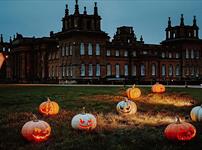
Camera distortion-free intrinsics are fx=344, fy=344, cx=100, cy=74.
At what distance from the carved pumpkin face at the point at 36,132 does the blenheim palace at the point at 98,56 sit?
4388 cm

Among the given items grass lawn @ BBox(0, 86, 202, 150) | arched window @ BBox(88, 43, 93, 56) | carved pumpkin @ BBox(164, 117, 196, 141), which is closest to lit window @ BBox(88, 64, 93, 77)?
arched window @ BBox(88, 43, 93, 56)

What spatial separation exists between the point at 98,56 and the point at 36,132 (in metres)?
57.9

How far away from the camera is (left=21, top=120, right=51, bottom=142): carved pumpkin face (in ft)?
32.8

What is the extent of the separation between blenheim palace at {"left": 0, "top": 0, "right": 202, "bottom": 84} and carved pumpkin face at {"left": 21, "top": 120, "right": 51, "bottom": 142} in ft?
144

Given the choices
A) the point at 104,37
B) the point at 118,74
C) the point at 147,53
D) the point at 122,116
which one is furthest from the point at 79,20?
the point at 122,116

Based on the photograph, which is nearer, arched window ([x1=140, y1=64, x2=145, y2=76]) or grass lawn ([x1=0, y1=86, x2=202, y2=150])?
grass lawn ([x1=0, y1=86, x2=202, y2=150])

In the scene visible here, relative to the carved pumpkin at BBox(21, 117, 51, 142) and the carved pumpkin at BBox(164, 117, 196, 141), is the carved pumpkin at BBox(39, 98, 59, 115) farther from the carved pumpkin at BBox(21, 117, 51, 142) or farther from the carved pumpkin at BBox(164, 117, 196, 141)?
the carved pumpkin at BBox(164, 117, 196, 141)

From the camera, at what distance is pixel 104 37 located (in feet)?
225

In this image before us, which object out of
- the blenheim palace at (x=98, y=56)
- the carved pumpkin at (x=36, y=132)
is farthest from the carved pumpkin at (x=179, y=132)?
the blenheim palace at (x=98, y=56)

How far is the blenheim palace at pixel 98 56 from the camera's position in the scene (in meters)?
65.7

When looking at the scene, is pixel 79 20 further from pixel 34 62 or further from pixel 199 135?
pixel 199 135

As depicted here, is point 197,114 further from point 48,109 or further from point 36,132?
point 36,132

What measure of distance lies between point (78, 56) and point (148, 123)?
52.4m

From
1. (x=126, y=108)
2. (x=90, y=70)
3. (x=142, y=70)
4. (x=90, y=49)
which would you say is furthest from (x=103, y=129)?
(x=142, y=70)
